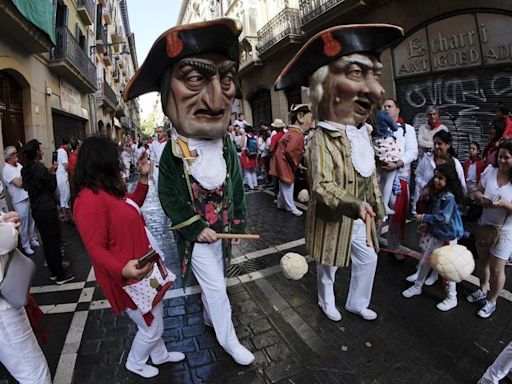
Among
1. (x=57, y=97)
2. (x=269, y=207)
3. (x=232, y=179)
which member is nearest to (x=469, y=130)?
(x=269, y=207)

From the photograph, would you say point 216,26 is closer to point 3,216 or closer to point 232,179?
point 232,179

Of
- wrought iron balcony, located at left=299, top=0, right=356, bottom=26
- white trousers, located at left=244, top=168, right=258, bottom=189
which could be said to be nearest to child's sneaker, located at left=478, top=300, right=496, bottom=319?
white trousers, located at left=244, top=168, right=258, bottom=189

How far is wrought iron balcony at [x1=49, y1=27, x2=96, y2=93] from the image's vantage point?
1141cm

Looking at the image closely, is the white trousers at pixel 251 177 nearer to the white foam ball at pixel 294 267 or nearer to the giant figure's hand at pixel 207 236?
the white foam ball at pixel 294 267

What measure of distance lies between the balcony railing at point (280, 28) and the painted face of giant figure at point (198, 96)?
12.2 m

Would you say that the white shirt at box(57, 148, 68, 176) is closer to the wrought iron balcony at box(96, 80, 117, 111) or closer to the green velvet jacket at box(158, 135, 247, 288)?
the green velvet jacket at box(158, 135, 247, 288)

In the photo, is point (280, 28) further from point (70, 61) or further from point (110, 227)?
point (110, 227)

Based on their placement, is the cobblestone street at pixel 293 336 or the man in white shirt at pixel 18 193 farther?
the man in white shirt at pixel 18 193

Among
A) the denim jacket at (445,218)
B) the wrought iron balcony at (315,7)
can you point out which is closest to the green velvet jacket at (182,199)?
the denim jacket at (445,218)

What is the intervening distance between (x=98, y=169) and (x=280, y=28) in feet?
47.5

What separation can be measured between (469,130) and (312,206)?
7.33 metres

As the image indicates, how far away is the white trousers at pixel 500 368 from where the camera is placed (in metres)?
1.89

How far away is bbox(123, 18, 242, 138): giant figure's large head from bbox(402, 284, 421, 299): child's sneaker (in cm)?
237

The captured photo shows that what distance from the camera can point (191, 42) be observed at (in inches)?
89.0
